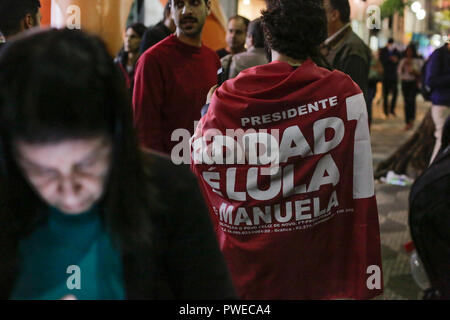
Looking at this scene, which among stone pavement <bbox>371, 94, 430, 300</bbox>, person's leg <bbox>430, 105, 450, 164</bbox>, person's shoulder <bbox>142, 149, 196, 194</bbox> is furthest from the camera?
person's leg <bbox>430, 105, 450, 164</bbox>

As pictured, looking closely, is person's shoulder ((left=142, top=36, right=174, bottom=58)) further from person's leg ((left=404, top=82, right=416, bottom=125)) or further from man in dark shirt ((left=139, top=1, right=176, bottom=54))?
person's leg ((left=404, top=82, right=416, bottom=125))

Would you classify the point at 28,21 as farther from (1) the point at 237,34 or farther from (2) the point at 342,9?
(1) the point at 237,34

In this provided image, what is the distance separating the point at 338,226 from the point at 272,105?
0.52 m

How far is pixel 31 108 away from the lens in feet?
2.73

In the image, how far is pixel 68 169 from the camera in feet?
2.98

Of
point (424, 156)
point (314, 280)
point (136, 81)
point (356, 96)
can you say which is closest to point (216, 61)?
point (136, 81)

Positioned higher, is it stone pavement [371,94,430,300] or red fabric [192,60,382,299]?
red fabric [192,60,382,299]

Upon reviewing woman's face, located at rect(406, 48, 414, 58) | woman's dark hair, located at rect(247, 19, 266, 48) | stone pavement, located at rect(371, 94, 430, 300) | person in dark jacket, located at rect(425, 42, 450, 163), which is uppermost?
woman's dark hair, located at rect(247, 19, 266, 48)

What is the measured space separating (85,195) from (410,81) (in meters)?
11.5

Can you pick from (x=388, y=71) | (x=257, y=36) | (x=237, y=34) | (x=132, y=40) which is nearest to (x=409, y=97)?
(x=388, y=71)

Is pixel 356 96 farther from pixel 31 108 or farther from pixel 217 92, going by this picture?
pixel 31 108

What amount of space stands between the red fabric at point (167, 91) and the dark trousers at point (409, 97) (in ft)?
30.2

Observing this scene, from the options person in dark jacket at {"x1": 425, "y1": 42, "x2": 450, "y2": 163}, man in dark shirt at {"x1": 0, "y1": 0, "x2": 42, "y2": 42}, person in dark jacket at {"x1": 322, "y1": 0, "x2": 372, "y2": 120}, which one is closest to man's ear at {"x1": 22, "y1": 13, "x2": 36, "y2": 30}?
man in dark shirt at {"x1": 0, "y1": 0, "x2": 42, "y2": 42}

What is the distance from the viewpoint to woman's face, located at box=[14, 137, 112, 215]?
893 mm
